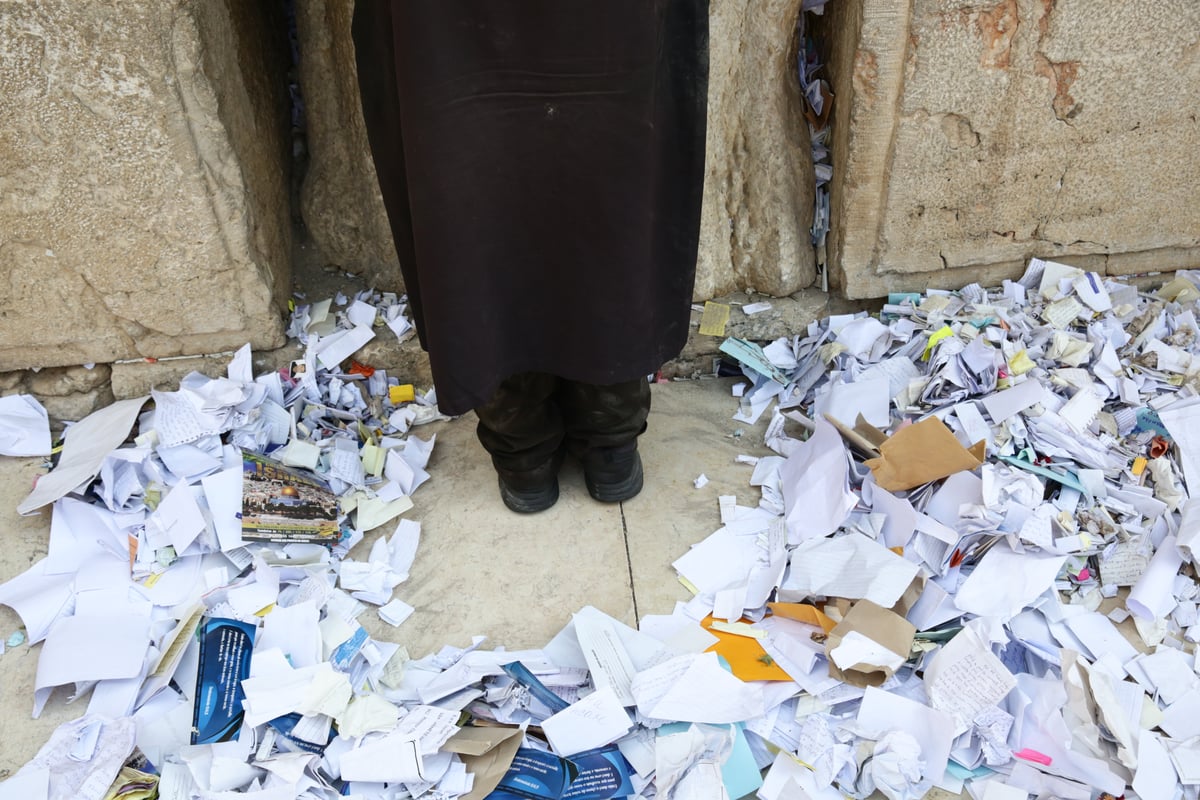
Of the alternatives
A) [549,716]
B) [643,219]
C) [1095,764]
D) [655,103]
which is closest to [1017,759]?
[1095,764]

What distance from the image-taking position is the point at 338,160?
8.02 ft

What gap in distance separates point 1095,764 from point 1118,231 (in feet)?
5.12


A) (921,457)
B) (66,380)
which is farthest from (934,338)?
(66,380)

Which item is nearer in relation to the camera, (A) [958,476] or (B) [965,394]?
(A) [958,476]

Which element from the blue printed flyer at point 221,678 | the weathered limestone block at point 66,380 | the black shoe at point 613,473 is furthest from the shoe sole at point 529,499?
the weathered limestone block at point 66,380

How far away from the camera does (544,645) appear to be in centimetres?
190

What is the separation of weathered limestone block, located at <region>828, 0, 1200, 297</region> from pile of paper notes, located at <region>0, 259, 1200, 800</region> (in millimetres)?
120

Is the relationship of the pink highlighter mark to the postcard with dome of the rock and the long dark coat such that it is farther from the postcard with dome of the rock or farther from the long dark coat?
the postcard with dome of the rock

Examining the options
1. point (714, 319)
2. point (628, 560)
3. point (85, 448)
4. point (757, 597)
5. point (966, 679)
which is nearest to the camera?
point (966, 679)

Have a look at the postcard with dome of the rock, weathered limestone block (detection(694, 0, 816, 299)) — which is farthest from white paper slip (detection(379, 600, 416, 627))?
weathered limestone block (detection(694, 0, 816, 299))

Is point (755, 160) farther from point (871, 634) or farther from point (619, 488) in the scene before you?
point (871, 634)

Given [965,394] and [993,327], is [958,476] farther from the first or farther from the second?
[993,327]

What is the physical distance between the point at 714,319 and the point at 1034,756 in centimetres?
140

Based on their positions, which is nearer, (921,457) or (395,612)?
(395,612)
